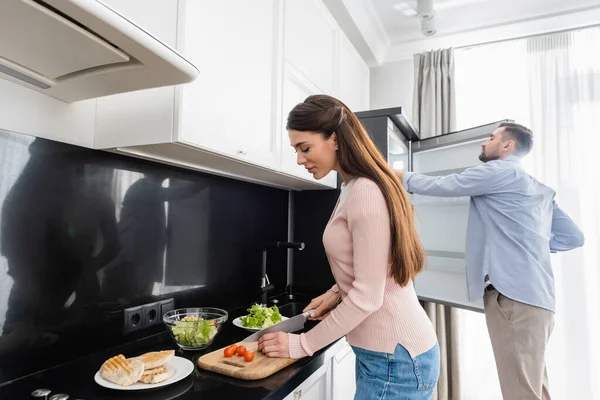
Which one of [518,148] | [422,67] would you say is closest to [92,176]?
[518,148]

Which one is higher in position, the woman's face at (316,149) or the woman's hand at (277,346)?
the woman's face at (316,149)

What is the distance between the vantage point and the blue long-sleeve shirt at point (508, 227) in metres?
1.85

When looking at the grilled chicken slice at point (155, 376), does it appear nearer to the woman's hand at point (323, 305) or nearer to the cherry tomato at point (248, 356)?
the cherry tomato at point (248, 356)

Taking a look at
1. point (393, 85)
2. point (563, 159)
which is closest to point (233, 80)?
point (393, 85)

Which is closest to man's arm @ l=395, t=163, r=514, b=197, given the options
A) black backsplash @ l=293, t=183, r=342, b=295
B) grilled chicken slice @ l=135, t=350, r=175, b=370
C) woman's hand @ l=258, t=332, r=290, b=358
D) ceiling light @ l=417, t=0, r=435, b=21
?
black backsplash @ l=293, t=183, r=342, b=295

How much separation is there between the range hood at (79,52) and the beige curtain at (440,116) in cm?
234

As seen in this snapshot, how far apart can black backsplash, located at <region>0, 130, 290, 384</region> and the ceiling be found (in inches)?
74.4

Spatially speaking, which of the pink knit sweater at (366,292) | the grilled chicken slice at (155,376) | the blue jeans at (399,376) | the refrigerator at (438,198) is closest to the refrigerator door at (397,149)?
the refrigerator at (438,198)

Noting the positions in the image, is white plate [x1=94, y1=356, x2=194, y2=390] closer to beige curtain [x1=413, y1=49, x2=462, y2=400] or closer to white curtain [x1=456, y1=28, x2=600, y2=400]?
beige curtain [x1=413, y1=49, x2=462, y2=400]

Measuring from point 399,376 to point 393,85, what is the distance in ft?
8.51

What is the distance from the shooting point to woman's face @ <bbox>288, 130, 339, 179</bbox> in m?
1.09

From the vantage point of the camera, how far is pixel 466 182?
6.33 ft

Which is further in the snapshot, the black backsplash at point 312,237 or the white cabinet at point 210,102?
the black backsplash at point 312,237

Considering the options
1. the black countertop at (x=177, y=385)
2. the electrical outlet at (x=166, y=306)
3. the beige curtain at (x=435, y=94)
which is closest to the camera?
the black countertop at (x=177, y=385)
